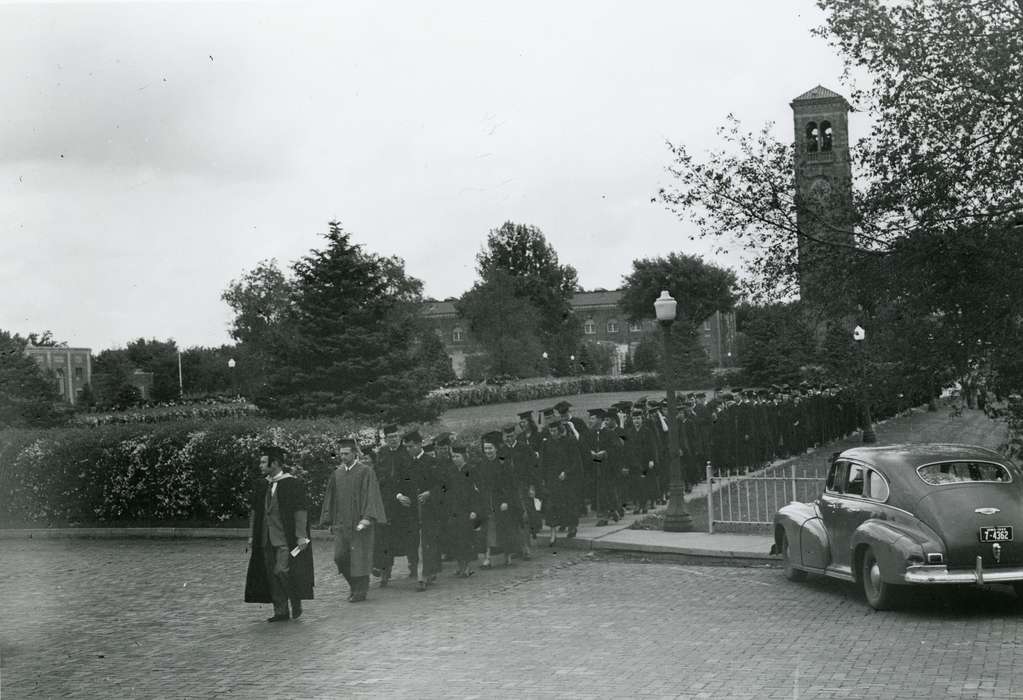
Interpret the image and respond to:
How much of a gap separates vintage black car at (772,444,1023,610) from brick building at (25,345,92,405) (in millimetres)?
74086

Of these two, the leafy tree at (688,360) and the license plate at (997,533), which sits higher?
the leafy tree at (688,360)

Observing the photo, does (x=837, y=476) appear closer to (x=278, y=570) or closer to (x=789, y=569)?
(x=789, y=569)

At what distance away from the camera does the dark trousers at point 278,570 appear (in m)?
11.3

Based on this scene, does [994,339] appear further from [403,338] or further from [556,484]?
[403,338]

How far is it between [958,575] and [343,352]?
75.2 feet

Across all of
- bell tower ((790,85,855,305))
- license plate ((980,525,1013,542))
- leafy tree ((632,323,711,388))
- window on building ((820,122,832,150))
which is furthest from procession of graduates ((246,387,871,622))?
window on building ((820,122,832,150))

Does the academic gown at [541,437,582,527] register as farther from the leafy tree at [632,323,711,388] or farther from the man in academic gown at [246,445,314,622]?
the leafy tree at [632,323,711,388]

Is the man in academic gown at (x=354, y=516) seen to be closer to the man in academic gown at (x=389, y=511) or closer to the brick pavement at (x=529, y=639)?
the brick pavement at (x=529, y=639)

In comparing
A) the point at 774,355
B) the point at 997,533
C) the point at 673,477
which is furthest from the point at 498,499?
the point at 774,355

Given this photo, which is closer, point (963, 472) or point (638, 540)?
point (963, 472)

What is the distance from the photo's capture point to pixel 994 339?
579 inches

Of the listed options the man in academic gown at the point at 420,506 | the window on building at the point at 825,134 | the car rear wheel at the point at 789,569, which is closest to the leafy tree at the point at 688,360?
the window on building at the point at 825,134

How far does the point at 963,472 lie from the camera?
11.2m

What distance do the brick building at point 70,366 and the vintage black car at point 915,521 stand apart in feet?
243
